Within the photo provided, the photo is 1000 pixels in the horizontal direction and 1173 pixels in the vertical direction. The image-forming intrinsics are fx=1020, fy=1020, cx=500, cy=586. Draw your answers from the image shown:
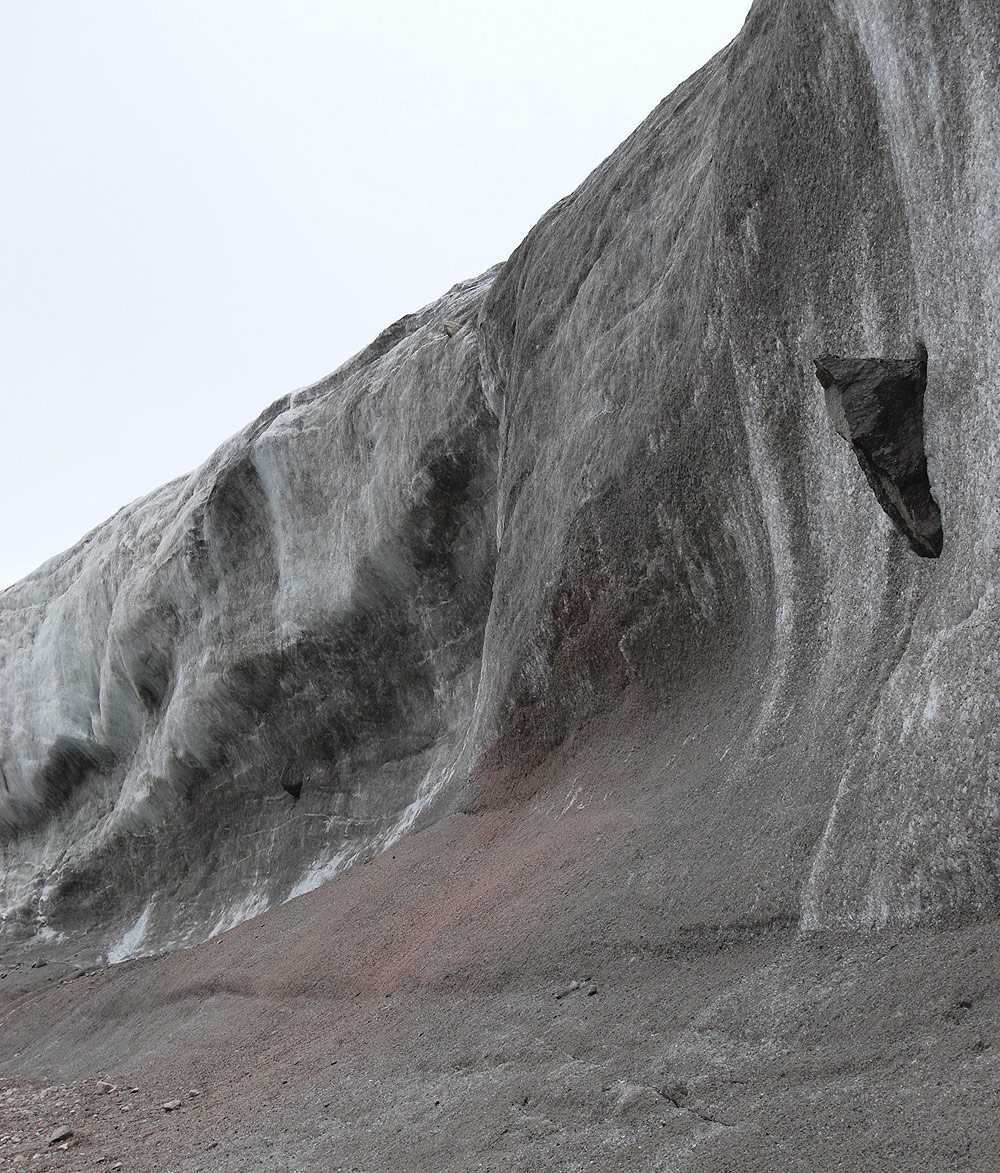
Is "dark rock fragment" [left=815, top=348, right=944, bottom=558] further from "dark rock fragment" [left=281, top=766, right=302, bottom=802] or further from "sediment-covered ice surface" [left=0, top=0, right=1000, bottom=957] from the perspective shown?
"dark rock fragment" [left=281, top=766, right=302, bottom=802]

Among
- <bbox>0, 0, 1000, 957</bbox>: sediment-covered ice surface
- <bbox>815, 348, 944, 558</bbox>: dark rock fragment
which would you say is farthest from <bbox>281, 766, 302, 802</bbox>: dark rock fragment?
<bbox>815, 348, 944, 558</bbox>: dark rock fragment

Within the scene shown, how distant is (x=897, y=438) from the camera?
492 centimetres

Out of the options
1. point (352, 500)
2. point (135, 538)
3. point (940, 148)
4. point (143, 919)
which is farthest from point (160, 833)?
point (940, 148)

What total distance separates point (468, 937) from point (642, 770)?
1.68 metres

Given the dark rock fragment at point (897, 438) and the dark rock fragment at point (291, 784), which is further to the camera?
the dark rock fragment at point (291, 784)

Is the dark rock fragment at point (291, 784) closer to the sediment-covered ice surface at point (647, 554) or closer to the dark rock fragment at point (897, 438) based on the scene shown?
the sediment-covered ice surface at point (647, 554)

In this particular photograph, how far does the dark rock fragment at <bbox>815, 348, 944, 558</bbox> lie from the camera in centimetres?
488

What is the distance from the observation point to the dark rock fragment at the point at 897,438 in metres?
4.88

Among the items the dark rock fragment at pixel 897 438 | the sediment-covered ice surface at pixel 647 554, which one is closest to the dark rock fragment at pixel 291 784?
the sediment-covered ice surface at pixel 647 554

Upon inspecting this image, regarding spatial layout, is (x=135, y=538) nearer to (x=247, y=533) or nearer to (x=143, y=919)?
(x=247, y=533)

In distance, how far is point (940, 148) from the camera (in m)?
4.80

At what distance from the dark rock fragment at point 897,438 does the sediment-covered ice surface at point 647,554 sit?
0.32 feet

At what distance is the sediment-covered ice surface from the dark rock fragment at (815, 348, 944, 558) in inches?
3.8

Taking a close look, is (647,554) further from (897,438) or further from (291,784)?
(291,784)
